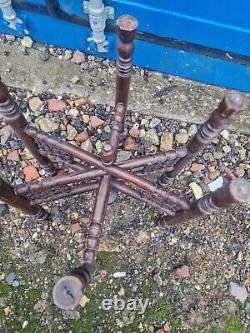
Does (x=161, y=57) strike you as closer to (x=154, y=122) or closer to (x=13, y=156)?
(x=154, y=122)

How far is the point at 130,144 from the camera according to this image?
8.02 ft

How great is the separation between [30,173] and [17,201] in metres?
0.66

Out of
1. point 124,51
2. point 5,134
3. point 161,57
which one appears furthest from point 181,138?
point 124,51

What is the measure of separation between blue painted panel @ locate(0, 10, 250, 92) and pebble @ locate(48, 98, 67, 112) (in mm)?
302

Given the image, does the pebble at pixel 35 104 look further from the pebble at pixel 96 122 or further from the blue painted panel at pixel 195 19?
the blue painted panel at pixel 195 19

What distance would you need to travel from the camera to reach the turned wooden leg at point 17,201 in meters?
1.57

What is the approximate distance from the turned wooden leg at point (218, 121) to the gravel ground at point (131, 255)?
0.61 meters

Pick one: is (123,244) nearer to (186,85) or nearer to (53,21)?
(186,85)

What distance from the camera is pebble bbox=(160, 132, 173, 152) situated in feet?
8.04

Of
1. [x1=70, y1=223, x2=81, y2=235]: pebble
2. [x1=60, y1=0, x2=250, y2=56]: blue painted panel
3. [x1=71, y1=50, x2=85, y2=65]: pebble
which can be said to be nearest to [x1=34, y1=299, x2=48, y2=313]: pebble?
[x1=70, y1=223, x2=81, y2=235]: pebble

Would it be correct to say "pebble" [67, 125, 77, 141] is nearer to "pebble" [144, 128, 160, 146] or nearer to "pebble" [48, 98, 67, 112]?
"pebble" [48, 98, 67, 112]

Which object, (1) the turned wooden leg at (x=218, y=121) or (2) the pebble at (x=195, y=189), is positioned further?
(2) the pebble at (x=195, y=189)

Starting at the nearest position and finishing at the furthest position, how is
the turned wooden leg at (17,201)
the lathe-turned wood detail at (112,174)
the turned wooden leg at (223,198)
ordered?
the turned wooden leg at (223,198), the lathe-turned wood detail at (112,174), the turned wooden leg at (17,201)

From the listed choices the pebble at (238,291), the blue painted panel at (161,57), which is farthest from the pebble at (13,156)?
the pebble at (238,291)
